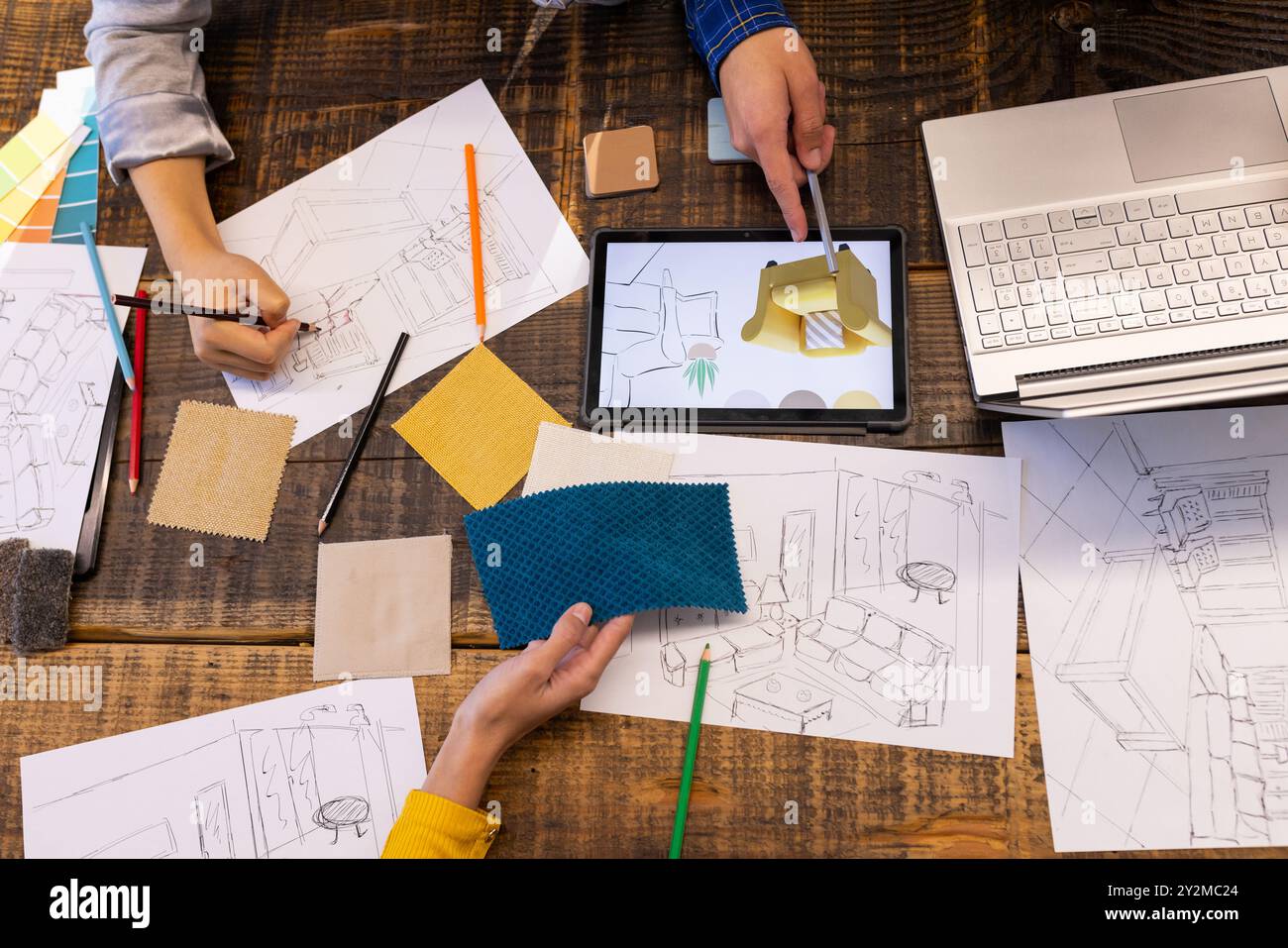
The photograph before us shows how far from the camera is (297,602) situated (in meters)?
0.85

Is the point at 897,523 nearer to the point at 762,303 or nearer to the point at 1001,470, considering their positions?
the point at 1001,470

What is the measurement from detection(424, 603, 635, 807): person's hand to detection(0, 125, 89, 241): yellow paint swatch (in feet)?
2.51

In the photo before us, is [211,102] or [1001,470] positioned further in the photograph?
[211,102]

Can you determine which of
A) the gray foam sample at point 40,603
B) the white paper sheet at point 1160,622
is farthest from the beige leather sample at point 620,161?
the gray foam sample at point 40,603

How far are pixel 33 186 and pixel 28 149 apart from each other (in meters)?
0.05

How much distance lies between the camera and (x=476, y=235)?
93 cm

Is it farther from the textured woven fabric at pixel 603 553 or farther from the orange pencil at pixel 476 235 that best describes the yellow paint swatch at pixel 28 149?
the textured woven fabric at pixel 603 553

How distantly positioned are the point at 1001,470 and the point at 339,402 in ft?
2.20

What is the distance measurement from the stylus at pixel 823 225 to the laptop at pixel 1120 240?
114 millimetres

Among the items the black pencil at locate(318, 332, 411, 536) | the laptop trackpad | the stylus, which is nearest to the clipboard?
the black pencil at locate(318, 332, 411, 536)
